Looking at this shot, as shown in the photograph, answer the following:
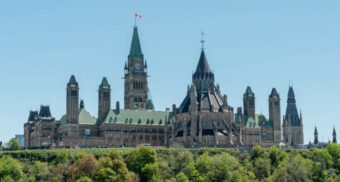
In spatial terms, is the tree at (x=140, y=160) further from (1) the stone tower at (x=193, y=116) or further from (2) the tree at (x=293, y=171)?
(1) the stone tower at (x=193, y=116)

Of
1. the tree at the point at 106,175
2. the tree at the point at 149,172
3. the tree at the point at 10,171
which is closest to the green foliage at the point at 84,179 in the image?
the tree at the point at 106,175

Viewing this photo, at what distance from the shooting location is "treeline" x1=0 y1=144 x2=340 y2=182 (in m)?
155

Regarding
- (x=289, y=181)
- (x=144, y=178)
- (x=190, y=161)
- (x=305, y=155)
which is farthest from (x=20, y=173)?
(x=305, y=155)

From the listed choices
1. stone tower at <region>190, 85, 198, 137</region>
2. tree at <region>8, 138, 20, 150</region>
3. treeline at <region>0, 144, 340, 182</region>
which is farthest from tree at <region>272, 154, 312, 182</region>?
tree at <region>8, 138, 20, 150</region>

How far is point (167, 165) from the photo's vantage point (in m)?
168

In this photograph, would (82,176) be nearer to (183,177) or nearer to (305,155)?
(183,177)

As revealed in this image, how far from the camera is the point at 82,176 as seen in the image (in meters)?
151

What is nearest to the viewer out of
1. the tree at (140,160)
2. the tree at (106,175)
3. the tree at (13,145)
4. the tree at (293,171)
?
the tree at (106,175)

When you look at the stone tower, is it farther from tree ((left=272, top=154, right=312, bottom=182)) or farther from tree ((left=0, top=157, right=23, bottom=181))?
tree ((left=0, top=157, right=23, bottom=181))

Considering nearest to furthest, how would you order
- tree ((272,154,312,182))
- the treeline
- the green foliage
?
1. the green foliage
2. the treeline
3. tree ((272,154,312,182))

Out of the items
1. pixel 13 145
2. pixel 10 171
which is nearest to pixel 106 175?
pixel 10 171

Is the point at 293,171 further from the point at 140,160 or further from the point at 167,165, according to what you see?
the point at 140,160

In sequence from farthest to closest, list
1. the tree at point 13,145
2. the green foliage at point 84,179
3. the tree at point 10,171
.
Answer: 1. the tree at point 13,145
2. the tree at point 10,171
3. the green foliage at point 84,179

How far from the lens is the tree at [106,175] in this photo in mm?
150375
